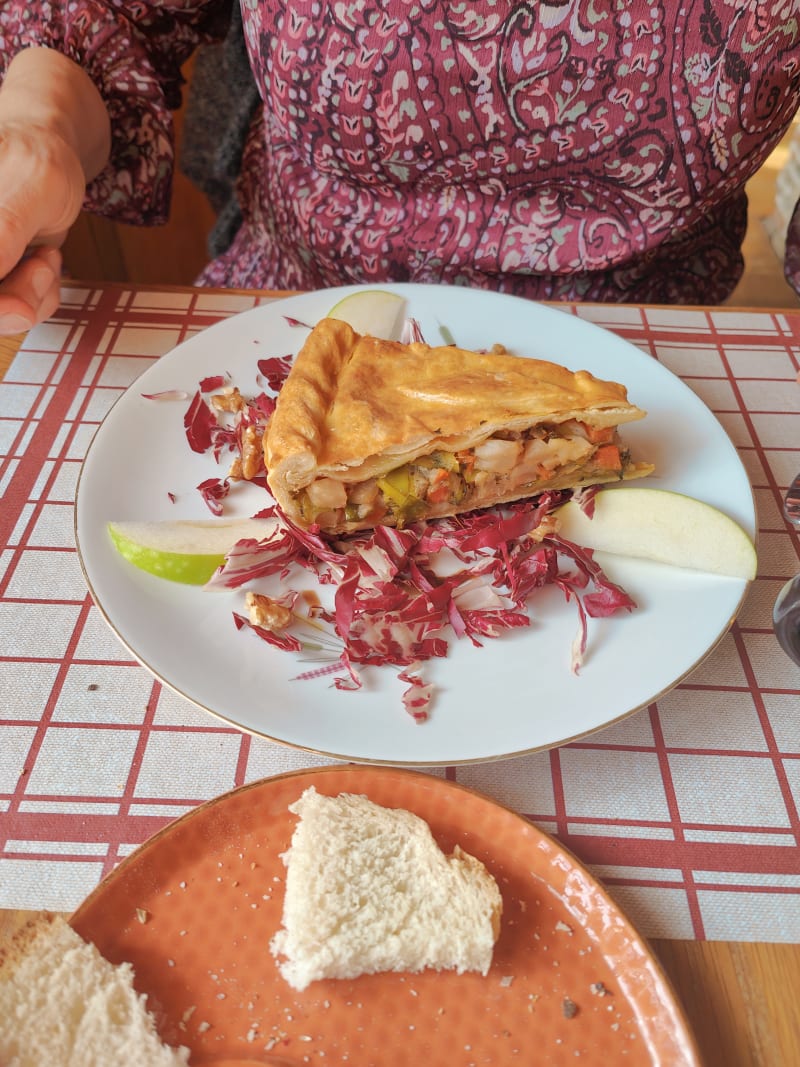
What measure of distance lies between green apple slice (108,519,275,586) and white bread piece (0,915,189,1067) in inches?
23.9

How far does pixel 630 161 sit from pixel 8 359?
164cm

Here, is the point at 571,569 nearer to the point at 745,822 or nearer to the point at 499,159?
the point at 745,822

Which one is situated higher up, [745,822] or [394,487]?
[394,487]

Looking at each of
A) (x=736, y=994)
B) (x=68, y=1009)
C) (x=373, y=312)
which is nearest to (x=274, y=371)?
(x=373, y=312)

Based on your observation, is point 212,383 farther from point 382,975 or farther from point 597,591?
point 382,975

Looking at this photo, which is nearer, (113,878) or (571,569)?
(113,878)

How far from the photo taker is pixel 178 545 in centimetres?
152

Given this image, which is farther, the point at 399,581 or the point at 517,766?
the point at 399,581

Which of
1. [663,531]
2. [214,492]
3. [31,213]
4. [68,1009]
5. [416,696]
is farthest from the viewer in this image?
[31,213]

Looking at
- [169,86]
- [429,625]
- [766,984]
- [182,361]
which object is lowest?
[766,984]

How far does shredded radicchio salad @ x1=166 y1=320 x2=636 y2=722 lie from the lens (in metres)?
→ 1.41

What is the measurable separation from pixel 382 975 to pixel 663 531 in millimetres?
934

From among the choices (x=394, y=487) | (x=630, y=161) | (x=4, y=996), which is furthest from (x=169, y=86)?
(x=4, y=996)

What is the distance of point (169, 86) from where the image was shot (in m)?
2.46
